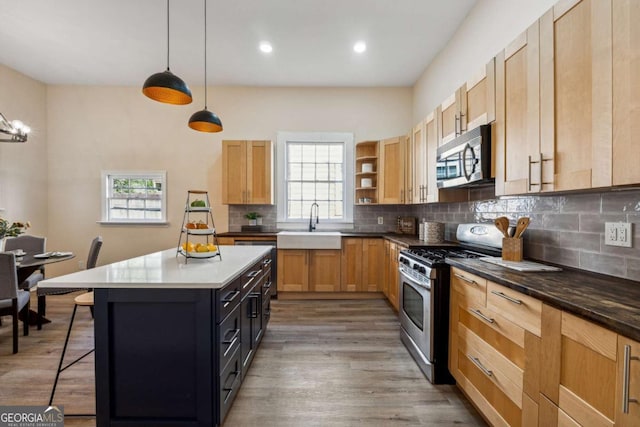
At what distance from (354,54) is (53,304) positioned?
5.16m

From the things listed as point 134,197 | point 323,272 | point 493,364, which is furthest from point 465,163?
point 134,197

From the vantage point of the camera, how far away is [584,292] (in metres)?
1.19

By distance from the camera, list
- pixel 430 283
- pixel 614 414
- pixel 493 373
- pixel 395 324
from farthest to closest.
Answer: pixel 395 324
pixel 430 283
pixel 493 373
pixel 614 414

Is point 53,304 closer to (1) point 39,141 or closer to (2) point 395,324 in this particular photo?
(1) point 39,141

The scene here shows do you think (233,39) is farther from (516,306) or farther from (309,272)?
(516,306)

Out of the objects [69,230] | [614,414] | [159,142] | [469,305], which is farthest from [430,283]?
[69,230]

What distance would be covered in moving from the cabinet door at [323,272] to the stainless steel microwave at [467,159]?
Answer: 1.84 meters

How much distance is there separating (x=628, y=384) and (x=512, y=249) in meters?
1.13

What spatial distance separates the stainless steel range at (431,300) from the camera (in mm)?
2043

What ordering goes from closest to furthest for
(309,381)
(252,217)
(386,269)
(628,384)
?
(628,384) → (309,381) → (386,269) → (252,217)

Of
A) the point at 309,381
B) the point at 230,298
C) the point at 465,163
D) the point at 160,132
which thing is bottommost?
the point at 309,381

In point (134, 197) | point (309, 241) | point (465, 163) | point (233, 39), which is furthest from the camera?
point (134, 197)

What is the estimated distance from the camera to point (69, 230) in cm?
470

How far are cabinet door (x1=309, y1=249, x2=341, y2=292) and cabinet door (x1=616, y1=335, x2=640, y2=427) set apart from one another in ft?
10.3
